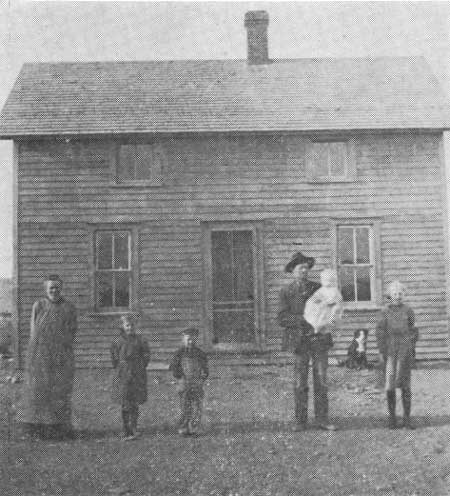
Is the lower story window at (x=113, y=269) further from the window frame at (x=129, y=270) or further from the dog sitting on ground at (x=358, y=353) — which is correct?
the dog sitting on ground at (x=358, y=353)

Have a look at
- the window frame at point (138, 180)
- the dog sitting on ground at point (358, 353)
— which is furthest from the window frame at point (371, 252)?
the window frame at point (138, 180)

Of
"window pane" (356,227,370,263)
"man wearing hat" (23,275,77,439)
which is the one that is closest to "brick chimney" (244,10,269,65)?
"window pane" (356,227,370,263)

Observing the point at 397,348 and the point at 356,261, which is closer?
the point at 397,348

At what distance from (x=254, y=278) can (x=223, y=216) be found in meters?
1.47

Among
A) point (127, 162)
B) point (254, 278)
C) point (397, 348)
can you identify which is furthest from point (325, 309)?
point (127, 162)

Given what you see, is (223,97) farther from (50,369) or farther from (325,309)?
(50,369)

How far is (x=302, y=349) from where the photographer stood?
281 inches

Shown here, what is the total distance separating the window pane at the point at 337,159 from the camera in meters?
13.3

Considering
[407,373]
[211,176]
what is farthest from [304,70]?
[407,373]

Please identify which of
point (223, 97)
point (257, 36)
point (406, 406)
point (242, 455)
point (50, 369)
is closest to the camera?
point (242, 455)

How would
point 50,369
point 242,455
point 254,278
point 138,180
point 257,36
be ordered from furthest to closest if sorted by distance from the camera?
point 257,36, point 138,180, point 254,278, point 50,369, point 242,455

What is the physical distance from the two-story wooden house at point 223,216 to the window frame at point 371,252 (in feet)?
0.10

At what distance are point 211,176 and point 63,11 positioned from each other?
14.1 ft

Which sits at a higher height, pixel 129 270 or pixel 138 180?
pixel 138 180
